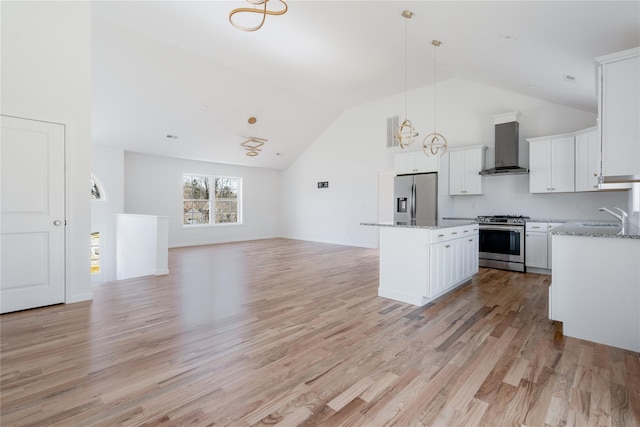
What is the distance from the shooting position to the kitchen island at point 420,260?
3.48 metres

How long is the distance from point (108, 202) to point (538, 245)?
9.15m

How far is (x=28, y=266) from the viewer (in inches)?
130

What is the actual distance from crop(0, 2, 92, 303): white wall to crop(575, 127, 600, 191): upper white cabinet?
6.97 metres

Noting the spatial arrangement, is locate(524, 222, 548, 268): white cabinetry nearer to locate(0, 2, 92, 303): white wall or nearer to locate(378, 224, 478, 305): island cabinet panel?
locate(378, 224, 478, 305): island cabinet panel

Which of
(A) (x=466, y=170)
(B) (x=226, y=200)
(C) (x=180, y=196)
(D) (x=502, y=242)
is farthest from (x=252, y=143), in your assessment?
(D) (x=502, y=242)

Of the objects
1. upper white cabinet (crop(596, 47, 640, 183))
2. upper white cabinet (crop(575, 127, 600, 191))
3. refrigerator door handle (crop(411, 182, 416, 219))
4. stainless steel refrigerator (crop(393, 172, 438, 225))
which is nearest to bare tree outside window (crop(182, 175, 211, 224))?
stainless steel refrigerator (crop(393, 172, 438, 225))

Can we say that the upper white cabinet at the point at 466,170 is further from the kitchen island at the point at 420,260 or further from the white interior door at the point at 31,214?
the white interior door at the point at 31,214

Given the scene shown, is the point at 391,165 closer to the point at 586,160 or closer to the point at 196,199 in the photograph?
the point at 586,160

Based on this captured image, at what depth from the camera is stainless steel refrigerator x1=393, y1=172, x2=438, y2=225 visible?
652cm

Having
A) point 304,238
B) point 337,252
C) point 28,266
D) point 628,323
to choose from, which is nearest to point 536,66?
point 628,323

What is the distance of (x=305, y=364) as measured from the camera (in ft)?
7.29

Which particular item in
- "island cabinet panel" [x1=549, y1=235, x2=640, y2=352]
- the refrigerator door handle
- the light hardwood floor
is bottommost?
the light hardwood floor

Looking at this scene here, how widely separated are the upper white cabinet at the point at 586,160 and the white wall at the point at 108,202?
9416 millimetres

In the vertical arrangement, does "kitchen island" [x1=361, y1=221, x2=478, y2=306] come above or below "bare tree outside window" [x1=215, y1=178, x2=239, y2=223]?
below
